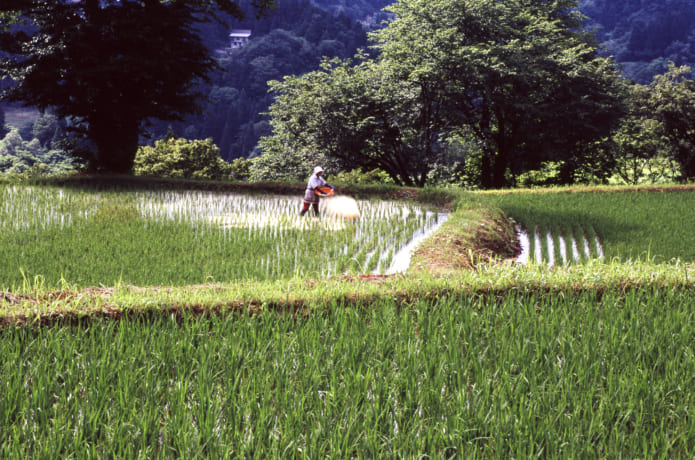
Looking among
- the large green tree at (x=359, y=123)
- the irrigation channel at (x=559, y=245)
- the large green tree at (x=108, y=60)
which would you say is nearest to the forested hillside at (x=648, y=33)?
the large green tree at (x=359, y=123)

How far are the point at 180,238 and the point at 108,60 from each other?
31.0 ft

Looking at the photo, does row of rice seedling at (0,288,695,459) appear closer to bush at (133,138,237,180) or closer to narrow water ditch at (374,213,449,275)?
narrow water ditch at (374,213,449,275)

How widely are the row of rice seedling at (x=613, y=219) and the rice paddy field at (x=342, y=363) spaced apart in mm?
3418

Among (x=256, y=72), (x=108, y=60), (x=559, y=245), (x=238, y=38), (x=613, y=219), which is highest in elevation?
(x=238, y=38)

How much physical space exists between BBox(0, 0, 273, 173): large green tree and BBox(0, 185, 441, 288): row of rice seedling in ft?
14.1

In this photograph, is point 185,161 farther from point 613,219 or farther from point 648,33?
point 648,33

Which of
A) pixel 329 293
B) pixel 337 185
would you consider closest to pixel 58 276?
pixel 329 293

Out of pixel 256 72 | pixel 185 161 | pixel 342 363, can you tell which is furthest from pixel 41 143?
pixel 342 363

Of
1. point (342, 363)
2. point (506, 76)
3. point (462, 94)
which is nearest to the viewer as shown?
point (342, 363)

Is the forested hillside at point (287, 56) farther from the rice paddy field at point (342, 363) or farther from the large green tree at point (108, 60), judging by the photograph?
the rice paddy field at point (342, 363)

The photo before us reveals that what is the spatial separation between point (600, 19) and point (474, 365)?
142445 millimetres

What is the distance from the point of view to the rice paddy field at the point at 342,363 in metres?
2.59

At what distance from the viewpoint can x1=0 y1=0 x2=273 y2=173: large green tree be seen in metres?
14.9

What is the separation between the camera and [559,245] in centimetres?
1005
